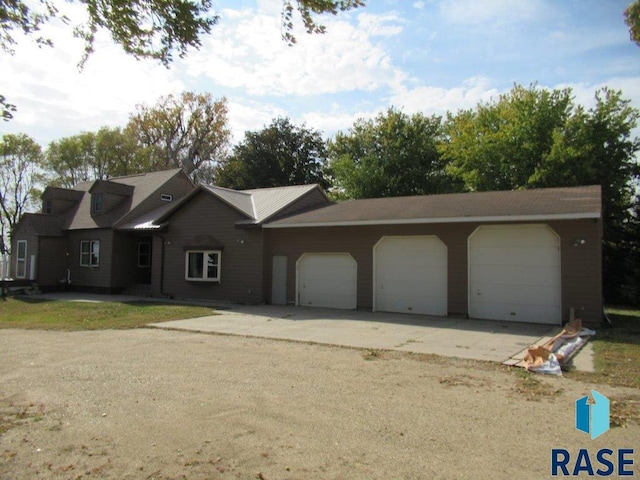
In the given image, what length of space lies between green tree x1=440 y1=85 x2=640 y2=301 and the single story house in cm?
1035

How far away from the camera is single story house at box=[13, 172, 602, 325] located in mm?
12945

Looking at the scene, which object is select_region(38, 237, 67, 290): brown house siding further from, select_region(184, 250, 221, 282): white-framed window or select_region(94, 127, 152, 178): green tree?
select_region(94, 127, 152, 178): green tree

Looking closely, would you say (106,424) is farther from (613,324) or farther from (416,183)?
(416,183)

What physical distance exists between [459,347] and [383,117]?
2903cm

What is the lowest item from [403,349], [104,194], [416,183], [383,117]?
[403,349]

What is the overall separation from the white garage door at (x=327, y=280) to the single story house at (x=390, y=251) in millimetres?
38

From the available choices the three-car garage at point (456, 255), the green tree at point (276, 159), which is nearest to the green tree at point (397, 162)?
the green tree at point (276, 159)

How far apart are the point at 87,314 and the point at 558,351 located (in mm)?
13713

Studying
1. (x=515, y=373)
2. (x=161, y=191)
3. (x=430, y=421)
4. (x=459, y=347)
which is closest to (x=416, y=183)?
(x=161, y=191)

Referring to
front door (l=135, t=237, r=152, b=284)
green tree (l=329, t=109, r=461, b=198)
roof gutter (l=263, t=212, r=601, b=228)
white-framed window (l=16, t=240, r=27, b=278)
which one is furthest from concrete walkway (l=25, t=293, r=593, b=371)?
green tree (l=329, t=109, r=461, b=198)

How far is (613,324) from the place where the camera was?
1337 centimetres

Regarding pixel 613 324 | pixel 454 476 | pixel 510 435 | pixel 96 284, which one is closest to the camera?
pixel 454 476

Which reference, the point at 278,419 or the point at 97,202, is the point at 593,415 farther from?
the point at 97,202

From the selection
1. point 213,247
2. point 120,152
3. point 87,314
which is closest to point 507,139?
point 213,247
